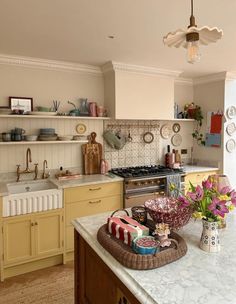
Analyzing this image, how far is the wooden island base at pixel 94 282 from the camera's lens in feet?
3.92

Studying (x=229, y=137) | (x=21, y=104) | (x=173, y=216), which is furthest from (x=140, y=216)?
(x=229, y=137)

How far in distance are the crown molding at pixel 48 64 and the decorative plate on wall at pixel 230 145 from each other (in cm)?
233

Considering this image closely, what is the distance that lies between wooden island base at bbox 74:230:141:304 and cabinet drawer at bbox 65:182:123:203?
1.17 m

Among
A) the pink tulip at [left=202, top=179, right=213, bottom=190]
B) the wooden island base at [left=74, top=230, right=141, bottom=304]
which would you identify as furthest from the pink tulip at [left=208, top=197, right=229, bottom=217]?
the wooden island base at [left=74, top=230, right=141, bottom=304]

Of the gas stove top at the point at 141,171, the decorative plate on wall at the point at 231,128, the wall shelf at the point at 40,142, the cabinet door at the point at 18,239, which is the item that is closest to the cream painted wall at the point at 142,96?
the wall shelf at the point at 40,142

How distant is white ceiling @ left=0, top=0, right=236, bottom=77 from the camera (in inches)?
71.9

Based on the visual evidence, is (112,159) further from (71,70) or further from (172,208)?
(172,208)

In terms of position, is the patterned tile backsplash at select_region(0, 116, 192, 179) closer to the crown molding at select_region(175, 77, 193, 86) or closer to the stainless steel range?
the stainless steel range

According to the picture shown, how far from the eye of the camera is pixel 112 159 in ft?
12.3

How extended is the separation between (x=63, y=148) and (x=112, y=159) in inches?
29.8

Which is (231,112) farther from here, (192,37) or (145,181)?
(192,37)

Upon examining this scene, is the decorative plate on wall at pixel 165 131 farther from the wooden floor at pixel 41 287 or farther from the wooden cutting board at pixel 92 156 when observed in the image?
the wooden floor at pixel 41 287

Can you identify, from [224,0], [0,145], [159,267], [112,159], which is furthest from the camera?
[112,159]

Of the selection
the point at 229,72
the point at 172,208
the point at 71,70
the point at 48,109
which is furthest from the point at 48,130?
the point at 229,72
